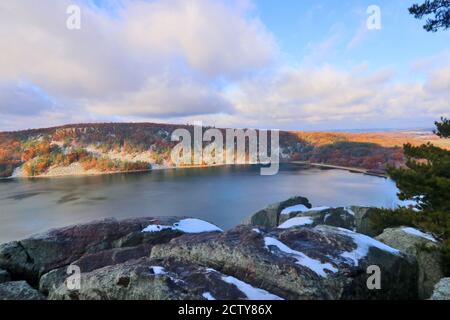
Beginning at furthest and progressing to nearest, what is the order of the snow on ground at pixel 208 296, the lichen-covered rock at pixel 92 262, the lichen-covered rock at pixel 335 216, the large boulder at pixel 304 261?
the lichen-covered rock at pixel 335 216, the lichen-covered rock at pixel 92 262, the large boulder at pixel 304 261, the snow on ground at pixel 208 296

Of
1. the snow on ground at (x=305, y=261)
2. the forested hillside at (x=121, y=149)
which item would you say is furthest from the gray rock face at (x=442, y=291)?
the forested hillside at (x=121, y=149)

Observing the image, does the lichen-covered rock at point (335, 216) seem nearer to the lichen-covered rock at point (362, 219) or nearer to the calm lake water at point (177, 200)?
the lichen-covered rock at point (362, 219)

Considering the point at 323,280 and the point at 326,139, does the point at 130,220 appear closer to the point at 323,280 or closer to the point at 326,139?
the point at 323,280

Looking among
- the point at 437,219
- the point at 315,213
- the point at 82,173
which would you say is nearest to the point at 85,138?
the point at 82,173

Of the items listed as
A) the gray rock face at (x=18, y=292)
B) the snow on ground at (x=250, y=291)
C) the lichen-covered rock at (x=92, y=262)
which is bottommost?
the gray rock face at (x=18, y=292)

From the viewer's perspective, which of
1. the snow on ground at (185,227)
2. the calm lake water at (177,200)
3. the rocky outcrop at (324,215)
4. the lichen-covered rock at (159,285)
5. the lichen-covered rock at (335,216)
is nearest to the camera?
the lichen-covered rock at (159,285)

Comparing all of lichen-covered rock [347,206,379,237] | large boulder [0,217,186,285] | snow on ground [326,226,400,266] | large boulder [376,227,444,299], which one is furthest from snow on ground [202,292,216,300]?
lichen-covered rock [347,206,379,237]
